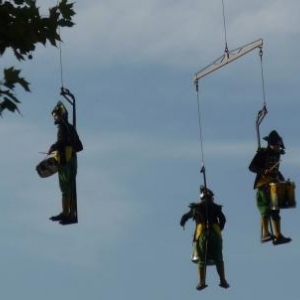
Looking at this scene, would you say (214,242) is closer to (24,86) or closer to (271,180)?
(271,180)

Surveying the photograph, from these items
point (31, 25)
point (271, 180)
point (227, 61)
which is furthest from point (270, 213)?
point (31, 25)

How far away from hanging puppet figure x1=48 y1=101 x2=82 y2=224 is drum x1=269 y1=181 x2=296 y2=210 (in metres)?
2.50

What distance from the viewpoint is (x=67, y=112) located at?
1784 centimetres

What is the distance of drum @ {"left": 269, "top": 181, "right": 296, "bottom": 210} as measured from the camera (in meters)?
17.7

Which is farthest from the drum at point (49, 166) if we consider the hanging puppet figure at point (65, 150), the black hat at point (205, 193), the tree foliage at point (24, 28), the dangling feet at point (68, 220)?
the tree foliage at point (24, 28)

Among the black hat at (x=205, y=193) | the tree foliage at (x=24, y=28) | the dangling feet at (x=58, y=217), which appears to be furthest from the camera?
the black hat at (x=205, y=193)

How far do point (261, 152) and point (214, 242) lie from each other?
1.46 m

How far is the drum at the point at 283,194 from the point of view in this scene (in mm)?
17703

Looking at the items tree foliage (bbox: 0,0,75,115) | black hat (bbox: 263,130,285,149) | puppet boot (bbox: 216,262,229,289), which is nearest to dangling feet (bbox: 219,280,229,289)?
puppet boot (bbox: 216,262,229,289)

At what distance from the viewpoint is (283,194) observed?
17.8 meters

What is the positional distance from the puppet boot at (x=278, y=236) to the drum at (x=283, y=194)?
244 mm

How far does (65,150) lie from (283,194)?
2.78 m

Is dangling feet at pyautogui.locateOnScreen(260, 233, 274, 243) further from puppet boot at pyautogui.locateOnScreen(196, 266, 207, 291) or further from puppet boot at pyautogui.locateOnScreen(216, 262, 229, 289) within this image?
puppet boot at pyautogui.locateOnScreen(196, 266, 207, 291)

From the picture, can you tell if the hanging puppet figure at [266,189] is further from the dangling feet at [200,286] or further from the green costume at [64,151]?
the green costume at [64,151]
